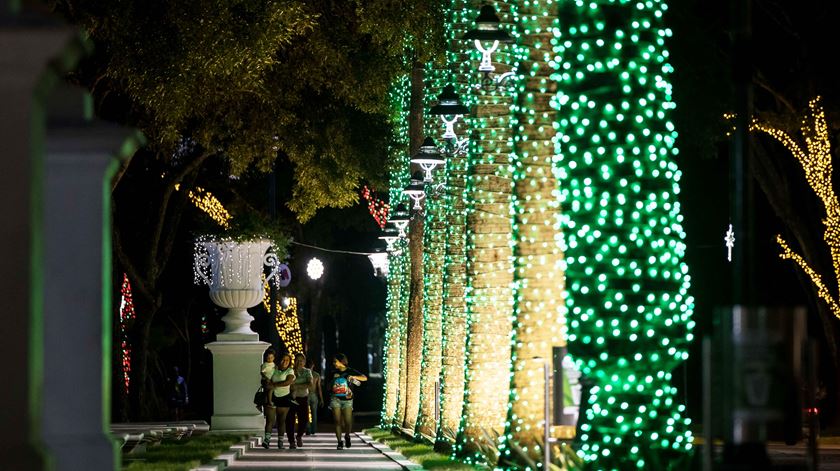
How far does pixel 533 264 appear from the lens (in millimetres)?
18797

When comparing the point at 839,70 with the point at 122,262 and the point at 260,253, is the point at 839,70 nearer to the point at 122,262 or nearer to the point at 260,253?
Answer: the point at 260,253

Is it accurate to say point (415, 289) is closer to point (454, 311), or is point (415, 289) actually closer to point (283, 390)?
point (283, 390)

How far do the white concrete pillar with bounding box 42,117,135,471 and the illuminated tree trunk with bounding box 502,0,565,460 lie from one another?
314 inches

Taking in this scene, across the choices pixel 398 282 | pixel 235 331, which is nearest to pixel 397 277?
pixel 398 282

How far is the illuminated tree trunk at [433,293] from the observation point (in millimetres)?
30453

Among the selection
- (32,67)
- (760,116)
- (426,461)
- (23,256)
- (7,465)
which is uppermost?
(760,116)

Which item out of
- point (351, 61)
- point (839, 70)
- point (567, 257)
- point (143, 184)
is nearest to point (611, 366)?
point (567, 257)

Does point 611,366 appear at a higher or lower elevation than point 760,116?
lower

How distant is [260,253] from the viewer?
40031 mm

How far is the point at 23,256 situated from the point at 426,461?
51.5 feet

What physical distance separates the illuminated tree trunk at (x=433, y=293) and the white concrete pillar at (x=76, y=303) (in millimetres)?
18752

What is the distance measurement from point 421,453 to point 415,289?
28.6 ft

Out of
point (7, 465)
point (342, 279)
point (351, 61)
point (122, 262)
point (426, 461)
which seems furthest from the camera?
point (342, 279)

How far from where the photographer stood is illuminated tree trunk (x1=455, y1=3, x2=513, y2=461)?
2247 cm
